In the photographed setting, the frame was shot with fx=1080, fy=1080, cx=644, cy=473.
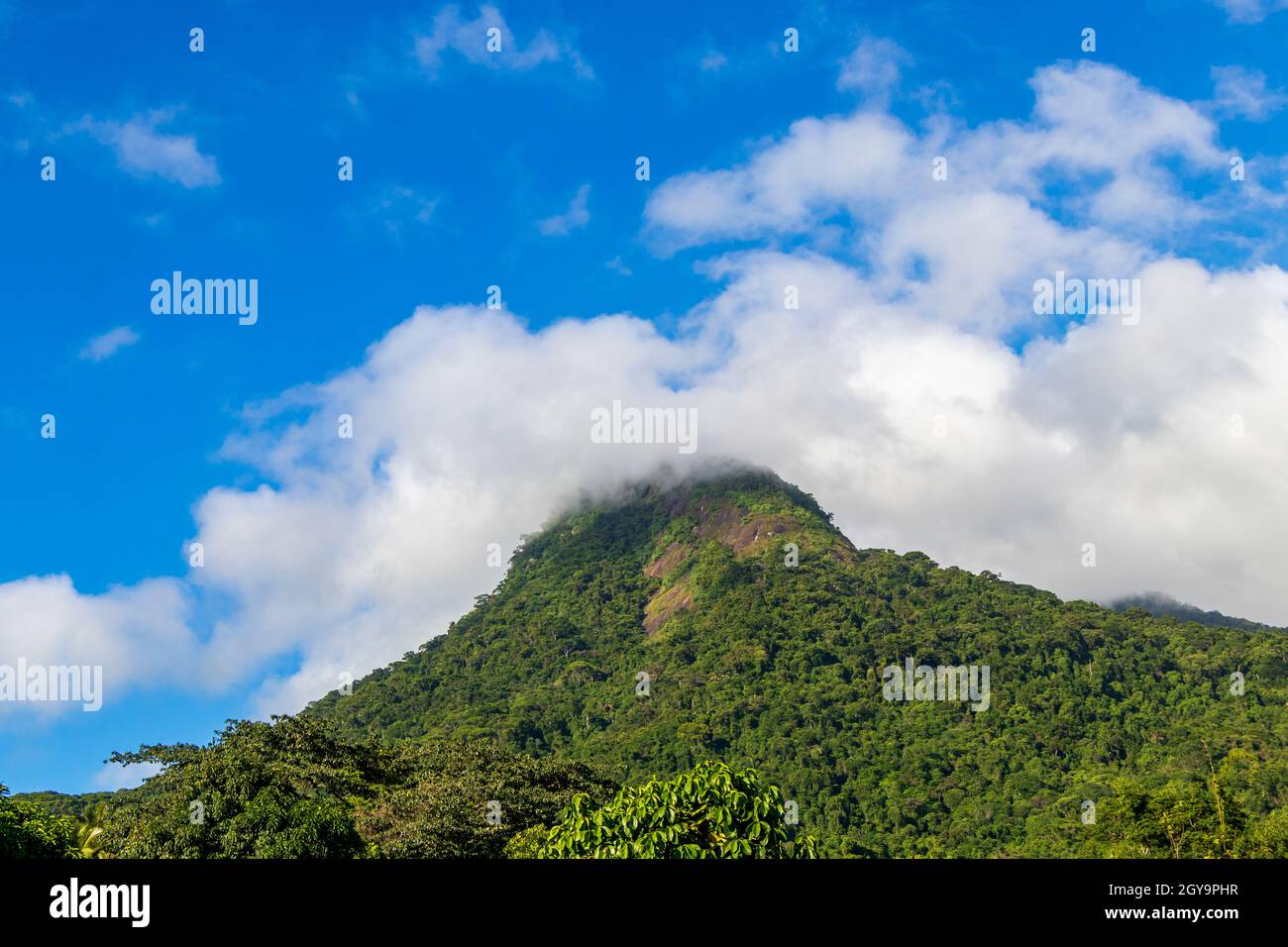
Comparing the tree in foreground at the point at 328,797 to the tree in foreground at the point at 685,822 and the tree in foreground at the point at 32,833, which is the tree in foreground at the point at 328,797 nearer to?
the tree in foreground at the point at 32,833

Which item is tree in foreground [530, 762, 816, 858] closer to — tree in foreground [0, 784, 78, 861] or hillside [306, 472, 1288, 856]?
tree in foreground [0, 784, 78, 861]

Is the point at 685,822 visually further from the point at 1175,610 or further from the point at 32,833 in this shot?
the point at 1175,610

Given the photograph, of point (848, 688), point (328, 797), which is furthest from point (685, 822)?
point (848, 688)

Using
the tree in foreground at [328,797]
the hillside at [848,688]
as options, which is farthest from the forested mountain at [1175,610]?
the tree in foreground at [328,797]

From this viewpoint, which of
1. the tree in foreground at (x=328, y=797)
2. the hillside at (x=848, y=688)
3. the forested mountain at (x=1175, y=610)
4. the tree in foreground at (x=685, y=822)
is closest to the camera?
the tree in foreground at (x=685, y=822)

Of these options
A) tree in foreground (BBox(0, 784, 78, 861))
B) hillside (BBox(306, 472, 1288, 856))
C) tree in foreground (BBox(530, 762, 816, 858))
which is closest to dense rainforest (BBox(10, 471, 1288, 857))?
tree in foreground (BBox(530, 762, 816, 858))
